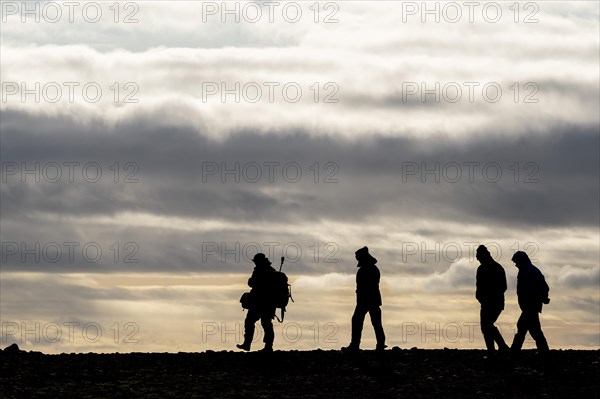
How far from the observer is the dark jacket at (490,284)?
29.5 m

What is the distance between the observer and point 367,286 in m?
30.6

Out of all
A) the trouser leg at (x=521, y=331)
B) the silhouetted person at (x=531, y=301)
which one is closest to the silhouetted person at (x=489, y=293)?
the trouser leg at (x=521, y=331)

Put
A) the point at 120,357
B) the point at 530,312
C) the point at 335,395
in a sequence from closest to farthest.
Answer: the point at 335,395 < the point at 530,312 < the point at 120,357

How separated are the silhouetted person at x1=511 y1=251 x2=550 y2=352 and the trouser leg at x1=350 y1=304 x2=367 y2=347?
13.0 ft

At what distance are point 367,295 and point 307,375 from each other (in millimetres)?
3200

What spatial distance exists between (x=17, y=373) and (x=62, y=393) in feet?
9.39

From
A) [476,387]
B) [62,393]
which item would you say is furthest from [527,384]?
[62,393]

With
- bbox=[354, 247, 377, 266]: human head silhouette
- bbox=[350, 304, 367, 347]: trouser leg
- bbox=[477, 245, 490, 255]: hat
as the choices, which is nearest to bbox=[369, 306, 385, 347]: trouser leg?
bbox=[350, 304, 367, 347]: trouser leg

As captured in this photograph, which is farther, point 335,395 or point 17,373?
point 17,373

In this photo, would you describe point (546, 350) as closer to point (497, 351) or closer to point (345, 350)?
point (497, 351)

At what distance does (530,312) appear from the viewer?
29266 millimetres

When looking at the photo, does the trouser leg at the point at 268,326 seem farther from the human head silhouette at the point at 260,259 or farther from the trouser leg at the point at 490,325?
the trouser leg at the point at 490,325

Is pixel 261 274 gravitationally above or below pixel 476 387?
above

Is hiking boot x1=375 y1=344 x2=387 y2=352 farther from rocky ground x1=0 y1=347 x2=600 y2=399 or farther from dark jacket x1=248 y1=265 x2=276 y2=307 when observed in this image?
dark jacket x1=248 y1=265 x2=276 y2=307
